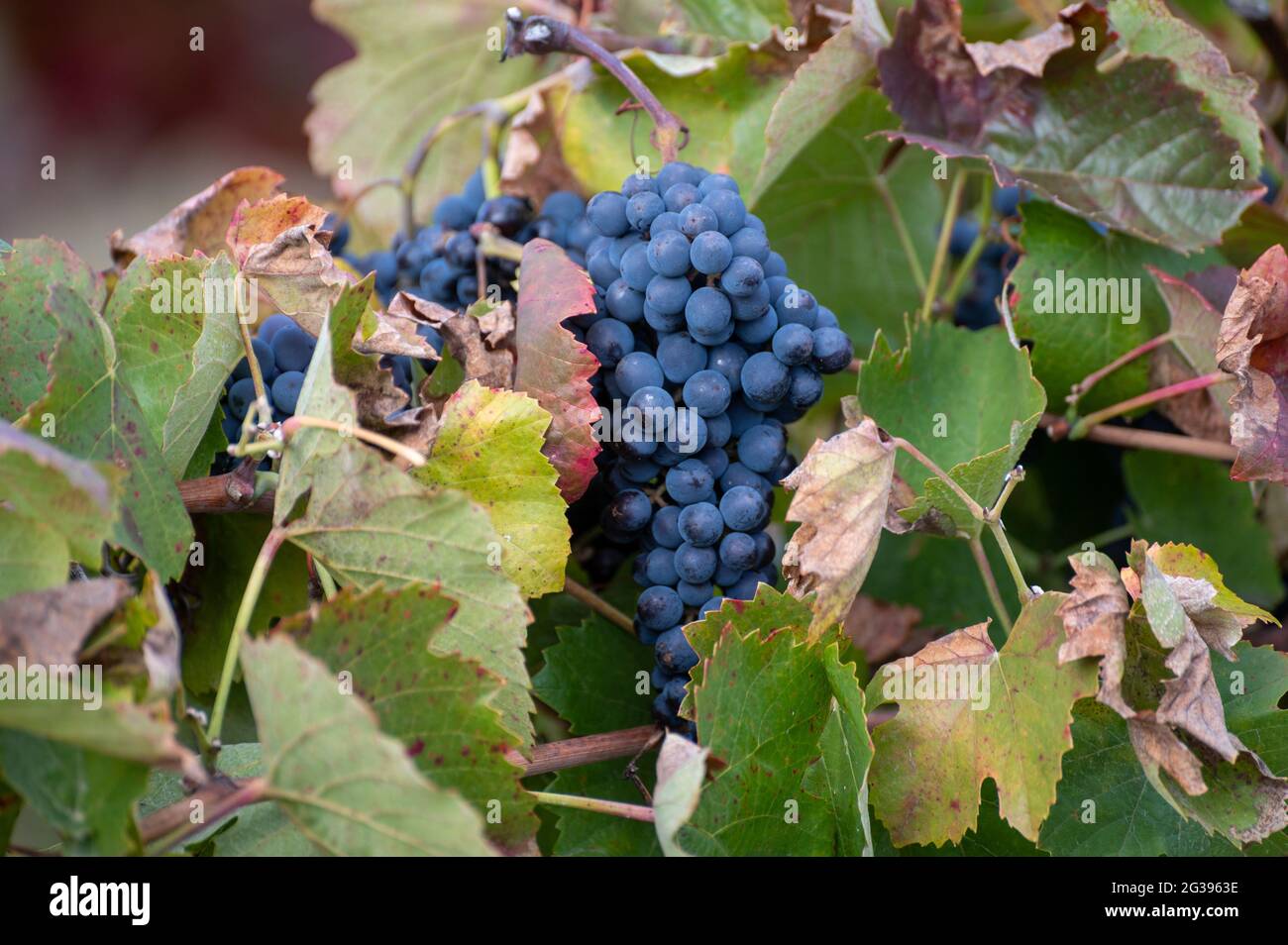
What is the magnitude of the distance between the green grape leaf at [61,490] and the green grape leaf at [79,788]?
0.26 ft

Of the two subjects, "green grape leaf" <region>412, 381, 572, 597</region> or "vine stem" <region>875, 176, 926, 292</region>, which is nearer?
"green grape leaf" <region>412, 381, 572, 597</region>

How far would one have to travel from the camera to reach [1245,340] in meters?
0.65

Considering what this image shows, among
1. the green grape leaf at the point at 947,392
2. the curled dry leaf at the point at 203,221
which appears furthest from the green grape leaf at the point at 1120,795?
the curled dry leaf at the point at 203,221

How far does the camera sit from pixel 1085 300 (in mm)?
803

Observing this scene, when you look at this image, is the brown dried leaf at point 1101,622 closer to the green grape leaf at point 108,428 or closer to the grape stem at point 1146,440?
the grape stem at point 1146,440

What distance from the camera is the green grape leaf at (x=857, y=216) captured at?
34.8 inches

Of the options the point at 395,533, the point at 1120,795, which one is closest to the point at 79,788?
the point at 395,533

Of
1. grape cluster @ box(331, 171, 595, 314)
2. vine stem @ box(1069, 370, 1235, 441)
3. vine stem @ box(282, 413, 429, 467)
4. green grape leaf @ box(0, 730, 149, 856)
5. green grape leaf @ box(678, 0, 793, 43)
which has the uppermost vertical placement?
green grape leaf @ box(678, 0, 793, 43)

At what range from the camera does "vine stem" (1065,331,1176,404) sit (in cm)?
78

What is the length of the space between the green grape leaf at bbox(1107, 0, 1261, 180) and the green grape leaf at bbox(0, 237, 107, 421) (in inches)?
28.0

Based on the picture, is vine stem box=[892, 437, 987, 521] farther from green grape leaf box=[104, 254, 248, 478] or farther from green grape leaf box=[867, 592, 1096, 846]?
green grape leaf box=[104, 254, 248, 478]

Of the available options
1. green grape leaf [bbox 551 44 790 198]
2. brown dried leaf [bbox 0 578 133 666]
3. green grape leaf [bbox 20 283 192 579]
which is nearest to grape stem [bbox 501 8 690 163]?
green grape leaf [bbox 551 44 790 198]

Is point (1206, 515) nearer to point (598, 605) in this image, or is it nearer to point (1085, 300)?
point (1085, 300)

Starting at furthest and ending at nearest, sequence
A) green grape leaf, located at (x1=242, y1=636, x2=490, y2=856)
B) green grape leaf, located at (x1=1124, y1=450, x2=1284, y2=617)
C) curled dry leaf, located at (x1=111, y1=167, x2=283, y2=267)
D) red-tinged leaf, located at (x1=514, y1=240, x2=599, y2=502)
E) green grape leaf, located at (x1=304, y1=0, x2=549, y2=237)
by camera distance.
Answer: green grape leaf, located at (x1=304, y1=0, x2=549, y2=237) < green grape leaf, located at (x1=1124, y1=450, x2=1284, y2=617) < curled dry leaf, located at (x1=111, y1=167, x2=283, y2=267) < red-tinged leaf, located at (x1=514, y1=240, x2=599, y2=502) < green grape leaf, located at (x1=242, y1=636, x2=490, y2=856)
